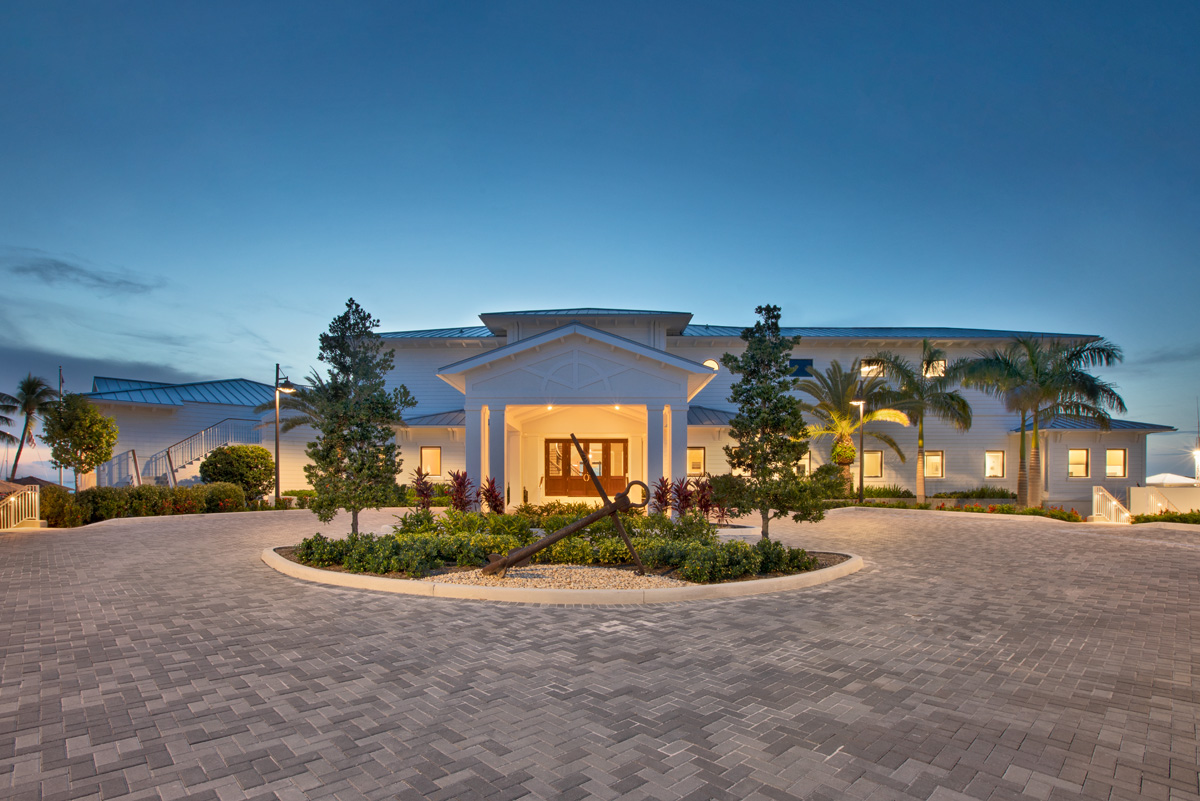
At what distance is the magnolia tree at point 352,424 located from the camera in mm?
11484

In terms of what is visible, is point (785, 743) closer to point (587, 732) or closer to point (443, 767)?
point (587, 732)

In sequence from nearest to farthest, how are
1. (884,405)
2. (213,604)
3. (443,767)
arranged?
(443,767) → (213,604) → (884,405)

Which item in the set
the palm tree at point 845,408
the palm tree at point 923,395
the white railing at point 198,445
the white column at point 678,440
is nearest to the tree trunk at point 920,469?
the palm tree at point 923,395

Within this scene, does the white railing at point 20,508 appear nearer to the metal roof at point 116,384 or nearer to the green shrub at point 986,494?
the metal roof at point 116,384

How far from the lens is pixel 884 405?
25.2 m

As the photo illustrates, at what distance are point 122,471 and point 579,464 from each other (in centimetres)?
1851

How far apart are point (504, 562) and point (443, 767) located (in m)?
5.60

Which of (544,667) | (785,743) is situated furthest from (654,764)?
(544,667)

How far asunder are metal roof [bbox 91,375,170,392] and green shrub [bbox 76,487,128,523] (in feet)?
25.8

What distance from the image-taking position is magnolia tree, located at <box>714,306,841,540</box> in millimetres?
11016

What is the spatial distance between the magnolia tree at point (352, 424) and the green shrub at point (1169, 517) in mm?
12852

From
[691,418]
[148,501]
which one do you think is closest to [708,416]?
[691,418]

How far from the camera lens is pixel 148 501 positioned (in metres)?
20.4

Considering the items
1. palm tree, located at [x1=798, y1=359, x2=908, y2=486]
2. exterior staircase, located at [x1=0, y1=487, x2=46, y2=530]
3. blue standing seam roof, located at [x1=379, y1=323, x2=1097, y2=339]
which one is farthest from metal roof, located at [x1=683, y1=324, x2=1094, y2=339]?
exterior staircase, located at [x1=0, y1=487, x2=46, y2=530]
